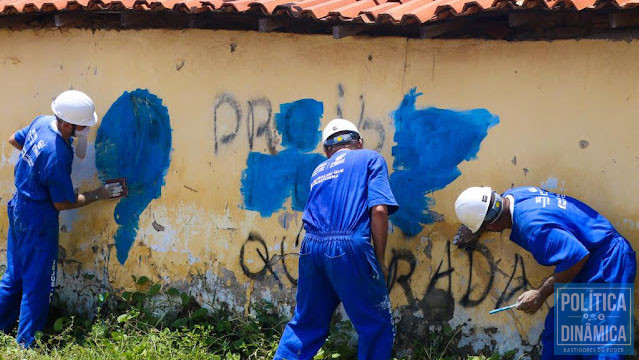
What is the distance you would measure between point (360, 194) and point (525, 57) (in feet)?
4.44

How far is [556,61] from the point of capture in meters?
5.30

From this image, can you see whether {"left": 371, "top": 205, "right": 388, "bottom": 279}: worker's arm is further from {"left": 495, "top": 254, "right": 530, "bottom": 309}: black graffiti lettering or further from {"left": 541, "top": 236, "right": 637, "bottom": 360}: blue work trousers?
{"left": 541, "top": 236, "right": 637, "bottom": 360}: blue work trousers

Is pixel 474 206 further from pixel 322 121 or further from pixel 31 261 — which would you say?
pixel 31 261

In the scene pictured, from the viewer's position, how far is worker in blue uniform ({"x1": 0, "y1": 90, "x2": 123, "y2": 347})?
6.45 meters

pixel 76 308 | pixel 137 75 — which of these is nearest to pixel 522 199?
pixel 137 75

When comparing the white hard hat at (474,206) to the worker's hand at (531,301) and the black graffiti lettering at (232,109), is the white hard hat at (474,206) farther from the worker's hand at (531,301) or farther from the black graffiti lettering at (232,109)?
the black graffiti lettering at (232,109)

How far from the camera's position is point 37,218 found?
21.3 feet

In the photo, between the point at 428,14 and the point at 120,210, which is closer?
the point at 428,14

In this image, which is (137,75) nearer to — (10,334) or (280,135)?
(280,135)

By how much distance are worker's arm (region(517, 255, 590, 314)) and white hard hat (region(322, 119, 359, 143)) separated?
1.57 m

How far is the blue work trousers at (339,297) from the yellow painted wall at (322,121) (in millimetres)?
683

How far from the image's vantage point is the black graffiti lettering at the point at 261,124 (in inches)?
252

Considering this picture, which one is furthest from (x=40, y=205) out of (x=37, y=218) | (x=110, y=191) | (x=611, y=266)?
(x=611, y=266)

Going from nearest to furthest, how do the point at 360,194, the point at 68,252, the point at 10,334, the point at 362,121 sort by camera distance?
the point at 360,194 → the point at 362,121 → the point at 10,334 → the point at 68,252
